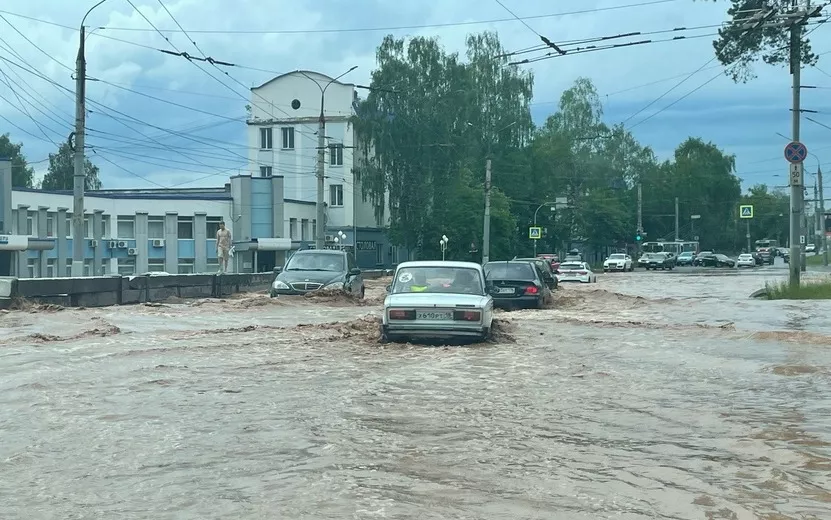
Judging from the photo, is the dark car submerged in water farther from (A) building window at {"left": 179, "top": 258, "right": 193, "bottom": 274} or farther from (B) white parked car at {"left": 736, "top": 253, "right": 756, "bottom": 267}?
(B) white parked car at {"left": 736, "top": 253, "right": 756, "bottom": 267}

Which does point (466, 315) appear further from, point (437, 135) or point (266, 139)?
point (266, 139)

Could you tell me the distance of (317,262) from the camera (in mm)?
27938

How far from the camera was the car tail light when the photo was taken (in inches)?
617

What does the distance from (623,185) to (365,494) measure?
101537 mm

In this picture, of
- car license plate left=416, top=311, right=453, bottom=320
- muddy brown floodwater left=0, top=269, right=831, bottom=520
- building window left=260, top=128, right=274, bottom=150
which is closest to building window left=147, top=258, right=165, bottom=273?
building window left=260, top=128, right=274, bottom=150

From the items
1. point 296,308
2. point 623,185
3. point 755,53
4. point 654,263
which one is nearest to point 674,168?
point 623,185

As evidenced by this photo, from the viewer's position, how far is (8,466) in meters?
7.76

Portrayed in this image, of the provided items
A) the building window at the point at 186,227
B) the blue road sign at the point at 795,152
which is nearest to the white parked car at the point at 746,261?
the building window at the point at 186,227

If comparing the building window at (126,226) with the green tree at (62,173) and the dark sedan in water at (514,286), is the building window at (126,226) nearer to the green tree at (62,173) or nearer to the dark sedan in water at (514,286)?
the green tree at (62,173)

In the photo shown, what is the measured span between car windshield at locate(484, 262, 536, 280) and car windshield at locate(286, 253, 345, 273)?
4.16m

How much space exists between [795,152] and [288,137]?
55.7 metres

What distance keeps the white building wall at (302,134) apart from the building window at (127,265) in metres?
13.3

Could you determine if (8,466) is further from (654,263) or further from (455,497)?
(654,263)

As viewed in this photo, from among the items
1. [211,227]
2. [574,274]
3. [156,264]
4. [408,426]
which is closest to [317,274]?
[408,426]
